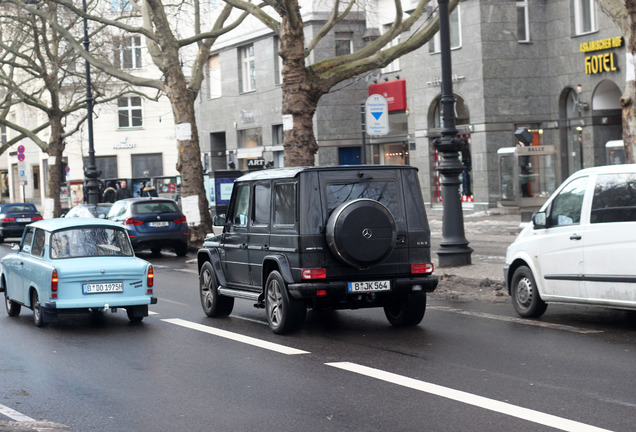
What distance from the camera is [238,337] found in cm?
1139

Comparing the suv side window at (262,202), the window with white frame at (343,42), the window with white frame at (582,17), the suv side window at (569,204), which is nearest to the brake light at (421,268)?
the suv side window at (569,204)

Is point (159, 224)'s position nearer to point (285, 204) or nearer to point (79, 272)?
point (79, 272)

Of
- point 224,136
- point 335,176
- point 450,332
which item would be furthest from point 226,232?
point 224,136

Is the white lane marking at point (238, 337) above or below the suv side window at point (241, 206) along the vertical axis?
below

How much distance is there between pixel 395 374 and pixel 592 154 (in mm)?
26861

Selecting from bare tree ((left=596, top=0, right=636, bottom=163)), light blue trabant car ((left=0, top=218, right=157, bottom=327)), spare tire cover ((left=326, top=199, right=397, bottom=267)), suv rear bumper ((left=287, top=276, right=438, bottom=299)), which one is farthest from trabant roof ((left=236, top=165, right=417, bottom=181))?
bare tree ((left=596, top=0, right=636, bottom=163))

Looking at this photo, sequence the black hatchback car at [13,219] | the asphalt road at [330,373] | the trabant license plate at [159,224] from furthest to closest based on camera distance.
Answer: the black hatchback car at [13,219]
the trabant license plate at [159,224]
the asphalt road at [330,373]

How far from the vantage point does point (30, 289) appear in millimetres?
13242

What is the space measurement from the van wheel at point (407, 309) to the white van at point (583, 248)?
54.2 inches

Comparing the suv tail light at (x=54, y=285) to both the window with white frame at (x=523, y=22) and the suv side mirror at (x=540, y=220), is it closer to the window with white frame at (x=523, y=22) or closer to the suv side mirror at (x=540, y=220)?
the suv side mirror at (x=540, y=220)

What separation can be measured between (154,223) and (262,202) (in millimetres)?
14320

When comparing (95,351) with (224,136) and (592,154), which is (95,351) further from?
(224,136)

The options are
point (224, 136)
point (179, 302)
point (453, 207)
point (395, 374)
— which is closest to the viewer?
point (395, 374)

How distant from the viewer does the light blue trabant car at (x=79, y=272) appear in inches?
494
